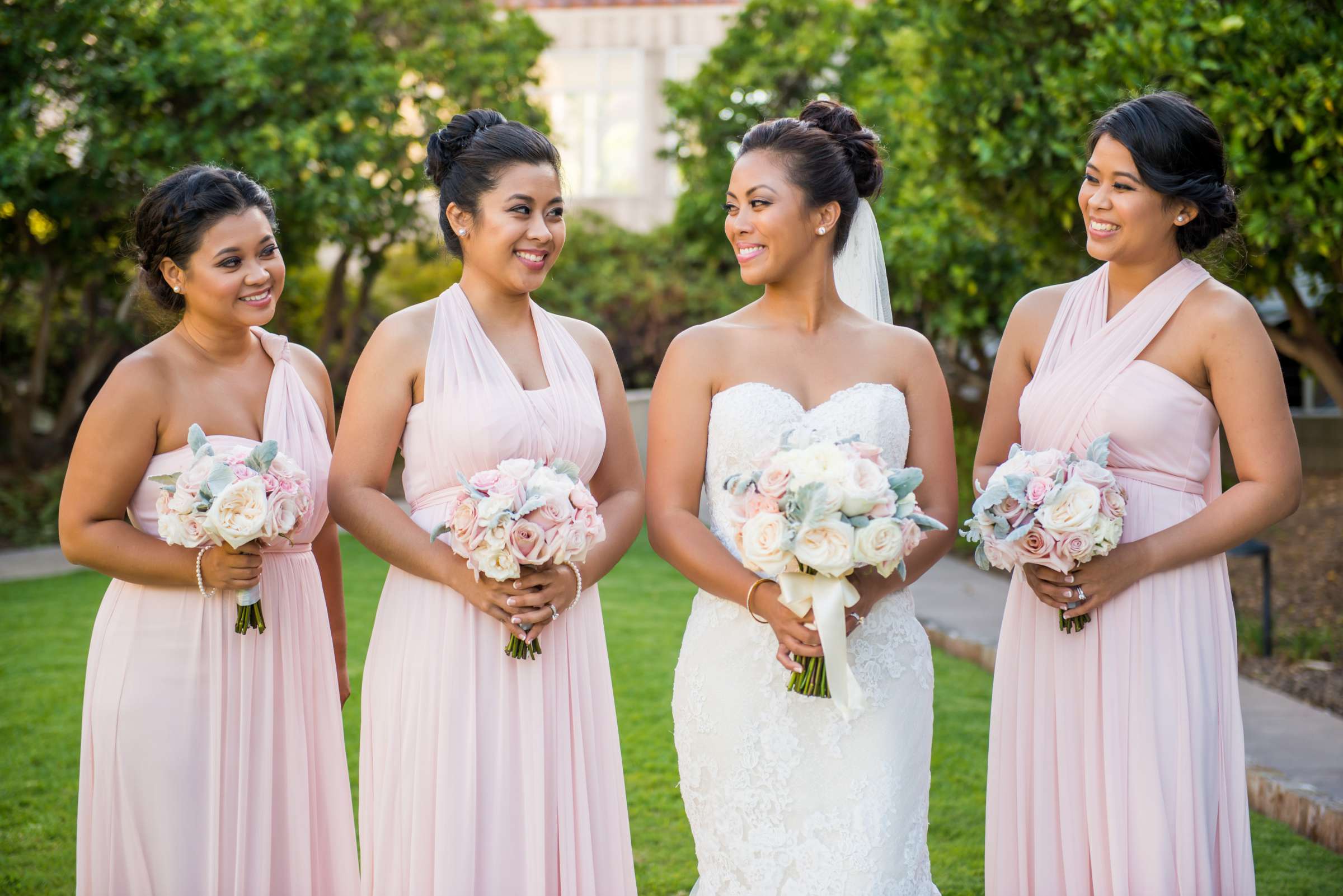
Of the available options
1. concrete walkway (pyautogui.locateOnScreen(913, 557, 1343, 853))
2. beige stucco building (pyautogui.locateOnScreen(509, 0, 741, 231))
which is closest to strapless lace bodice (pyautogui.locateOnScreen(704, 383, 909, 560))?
concrete walkway (pyautogui.locateOnScreen(913, 557, 1343, 853))

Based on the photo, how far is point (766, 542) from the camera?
323 cm

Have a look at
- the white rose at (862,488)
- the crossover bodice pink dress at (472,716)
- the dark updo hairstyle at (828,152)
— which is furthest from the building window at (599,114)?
the white rose at (862,488)

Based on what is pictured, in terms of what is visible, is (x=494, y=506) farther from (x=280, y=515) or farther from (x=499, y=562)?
(x=280, y=515)

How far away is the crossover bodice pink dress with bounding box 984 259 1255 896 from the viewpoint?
3.81m

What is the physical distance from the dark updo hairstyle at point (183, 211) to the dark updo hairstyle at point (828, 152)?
1.59 m

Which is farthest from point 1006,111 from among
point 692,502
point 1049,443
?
point 692,502

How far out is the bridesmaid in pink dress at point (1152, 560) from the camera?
3807mm

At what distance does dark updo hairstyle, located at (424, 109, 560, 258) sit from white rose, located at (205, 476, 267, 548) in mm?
964

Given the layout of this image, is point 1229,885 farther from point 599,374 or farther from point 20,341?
point 20,341

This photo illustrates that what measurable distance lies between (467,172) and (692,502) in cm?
117

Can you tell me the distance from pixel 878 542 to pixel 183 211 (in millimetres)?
2336

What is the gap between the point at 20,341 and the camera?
55.2 ft

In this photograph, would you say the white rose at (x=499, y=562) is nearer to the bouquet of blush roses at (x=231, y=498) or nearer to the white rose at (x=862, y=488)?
the bouquet of blush roses at (x=231, y=498)

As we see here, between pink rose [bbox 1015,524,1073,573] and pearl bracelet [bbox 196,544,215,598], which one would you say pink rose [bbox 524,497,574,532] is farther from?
pink rose [bbox 1015,524,1073,573]
